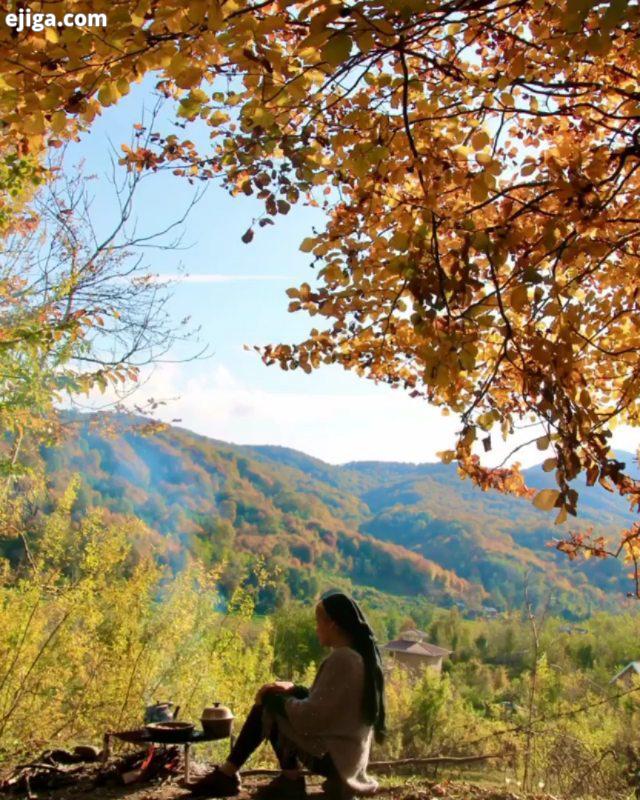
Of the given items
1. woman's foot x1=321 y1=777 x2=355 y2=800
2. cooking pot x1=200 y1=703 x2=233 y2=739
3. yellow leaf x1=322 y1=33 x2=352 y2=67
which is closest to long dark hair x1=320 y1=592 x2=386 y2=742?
woman's foot x1=321 y1=777 x2=355 y2=800

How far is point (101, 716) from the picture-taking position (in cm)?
463

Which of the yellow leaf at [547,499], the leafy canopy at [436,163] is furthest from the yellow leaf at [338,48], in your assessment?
the yellow leaf at [547,499]

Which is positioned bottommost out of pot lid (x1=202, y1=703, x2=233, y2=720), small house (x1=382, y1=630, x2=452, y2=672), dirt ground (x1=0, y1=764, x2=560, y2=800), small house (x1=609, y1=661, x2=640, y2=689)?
small house (x1=382, y1=630, x2=452, y2=672)

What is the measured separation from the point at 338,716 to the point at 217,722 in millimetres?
874

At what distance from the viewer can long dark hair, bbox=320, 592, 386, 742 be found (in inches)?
104

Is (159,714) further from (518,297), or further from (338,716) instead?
(518,297)

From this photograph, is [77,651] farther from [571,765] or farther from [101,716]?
[571,765]

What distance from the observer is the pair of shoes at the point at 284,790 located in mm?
2943

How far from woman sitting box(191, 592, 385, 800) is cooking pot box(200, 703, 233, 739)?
0.42m

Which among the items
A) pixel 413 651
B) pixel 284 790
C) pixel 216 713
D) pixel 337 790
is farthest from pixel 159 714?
pixel 413 651

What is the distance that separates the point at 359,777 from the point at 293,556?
1888 inches

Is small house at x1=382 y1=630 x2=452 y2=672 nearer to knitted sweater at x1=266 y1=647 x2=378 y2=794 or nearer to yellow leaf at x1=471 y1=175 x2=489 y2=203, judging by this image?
knitted sweater at x1=266 y1=647 x2=378 y2=794

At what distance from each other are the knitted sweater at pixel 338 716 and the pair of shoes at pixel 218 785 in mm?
507

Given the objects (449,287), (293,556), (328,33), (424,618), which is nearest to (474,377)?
(449,287)
